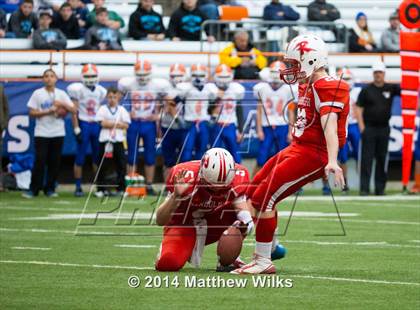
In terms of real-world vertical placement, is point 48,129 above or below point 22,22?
below

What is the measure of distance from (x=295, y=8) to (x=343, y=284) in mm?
14529

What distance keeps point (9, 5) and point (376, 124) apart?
680 centimetres

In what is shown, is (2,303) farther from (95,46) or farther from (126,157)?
(95,46)

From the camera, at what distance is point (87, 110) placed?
54.6 ft

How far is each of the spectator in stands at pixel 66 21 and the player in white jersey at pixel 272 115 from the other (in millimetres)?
3435

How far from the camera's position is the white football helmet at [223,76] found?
17266 mm

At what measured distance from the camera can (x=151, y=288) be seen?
702 centimetres

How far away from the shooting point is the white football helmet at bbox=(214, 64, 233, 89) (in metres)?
17.3

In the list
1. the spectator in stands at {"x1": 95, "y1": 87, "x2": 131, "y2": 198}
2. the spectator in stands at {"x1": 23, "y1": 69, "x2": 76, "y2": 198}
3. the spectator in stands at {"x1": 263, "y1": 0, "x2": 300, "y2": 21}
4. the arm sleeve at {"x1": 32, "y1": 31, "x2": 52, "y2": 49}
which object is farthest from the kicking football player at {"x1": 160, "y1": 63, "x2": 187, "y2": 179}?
the spectator in stands at {"x1": 263, "y1": 0, "x2": 300, "y2": 21}

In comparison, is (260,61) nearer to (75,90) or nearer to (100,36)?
(100,36)

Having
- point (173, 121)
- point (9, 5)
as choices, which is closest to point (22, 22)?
point (9, 5)

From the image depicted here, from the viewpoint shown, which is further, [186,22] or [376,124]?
[186,22]

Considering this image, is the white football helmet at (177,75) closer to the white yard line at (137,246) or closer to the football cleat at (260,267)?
the white yard line at (137,246)

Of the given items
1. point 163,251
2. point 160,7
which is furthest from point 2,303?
point 160,7
